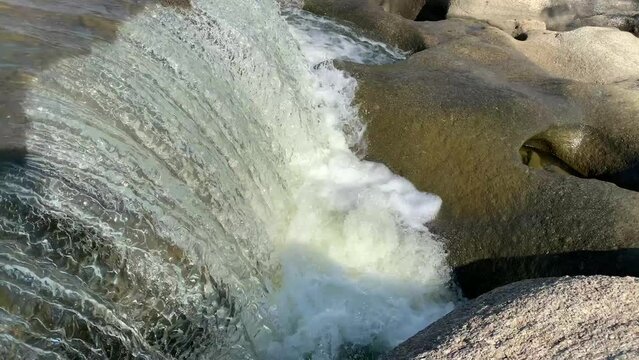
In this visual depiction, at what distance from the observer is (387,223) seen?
19.9ft

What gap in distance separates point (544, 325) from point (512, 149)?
272cm

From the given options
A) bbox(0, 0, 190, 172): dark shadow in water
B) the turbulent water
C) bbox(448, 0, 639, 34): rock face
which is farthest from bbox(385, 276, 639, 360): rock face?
bbox(448, 0, 639, 34): rock face

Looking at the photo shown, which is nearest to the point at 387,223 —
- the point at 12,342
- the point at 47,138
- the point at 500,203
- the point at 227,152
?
the point at 500,203

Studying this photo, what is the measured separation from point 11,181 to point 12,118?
25.9 inches

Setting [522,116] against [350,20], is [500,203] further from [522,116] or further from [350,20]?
[350,20]

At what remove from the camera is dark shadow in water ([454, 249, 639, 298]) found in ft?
17.7

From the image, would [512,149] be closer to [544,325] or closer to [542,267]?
[542,267]

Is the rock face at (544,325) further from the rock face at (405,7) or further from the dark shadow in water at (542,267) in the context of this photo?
the rock face at (405,7)

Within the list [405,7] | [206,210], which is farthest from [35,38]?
[405,7]

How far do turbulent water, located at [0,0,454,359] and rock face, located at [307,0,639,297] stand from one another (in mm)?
257

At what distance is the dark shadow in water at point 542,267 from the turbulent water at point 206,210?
21 centimetres

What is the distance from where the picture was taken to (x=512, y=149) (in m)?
6.25

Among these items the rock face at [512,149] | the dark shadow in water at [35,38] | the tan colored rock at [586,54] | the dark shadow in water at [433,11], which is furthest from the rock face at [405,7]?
the dark shadow in water at [35,38]

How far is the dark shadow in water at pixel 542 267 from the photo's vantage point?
540 centimetres
